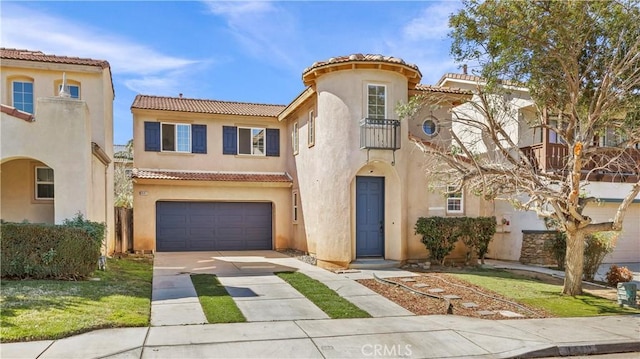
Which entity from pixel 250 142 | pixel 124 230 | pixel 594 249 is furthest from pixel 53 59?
pixel 594 249

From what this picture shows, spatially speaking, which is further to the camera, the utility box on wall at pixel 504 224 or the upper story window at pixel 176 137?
the upper story window at pixel 176 137

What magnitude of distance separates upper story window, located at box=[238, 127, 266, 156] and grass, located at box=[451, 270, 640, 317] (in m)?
10.3

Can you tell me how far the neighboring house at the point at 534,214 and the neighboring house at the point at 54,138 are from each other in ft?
43.4

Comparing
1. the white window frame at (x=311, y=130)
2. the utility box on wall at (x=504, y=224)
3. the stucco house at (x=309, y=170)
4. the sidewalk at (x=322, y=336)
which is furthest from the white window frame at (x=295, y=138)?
the sidewalk at (x=322, y=336)

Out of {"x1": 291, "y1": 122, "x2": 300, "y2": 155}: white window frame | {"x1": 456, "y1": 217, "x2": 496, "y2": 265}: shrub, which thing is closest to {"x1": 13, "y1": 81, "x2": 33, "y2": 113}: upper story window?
{"x1": 291, "y1": 122, "x2": 300, "y2": 155}: white window frame

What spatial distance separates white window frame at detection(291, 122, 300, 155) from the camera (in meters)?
17.8

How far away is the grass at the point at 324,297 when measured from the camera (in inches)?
329

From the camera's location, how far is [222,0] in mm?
10383

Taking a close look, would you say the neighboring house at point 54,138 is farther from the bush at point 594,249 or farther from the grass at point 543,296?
the bush at point 594,249

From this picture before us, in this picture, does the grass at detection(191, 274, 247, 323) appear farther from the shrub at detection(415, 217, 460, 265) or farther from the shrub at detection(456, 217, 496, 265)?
the shrub at detection(456, 217, 496, 265)

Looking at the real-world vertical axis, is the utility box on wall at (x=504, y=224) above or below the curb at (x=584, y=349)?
above

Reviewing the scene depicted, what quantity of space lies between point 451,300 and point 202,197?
1176 centimetres

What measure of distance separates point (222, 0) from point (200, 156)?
9.38 metres

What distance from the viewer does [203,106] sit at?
19.5 meters
